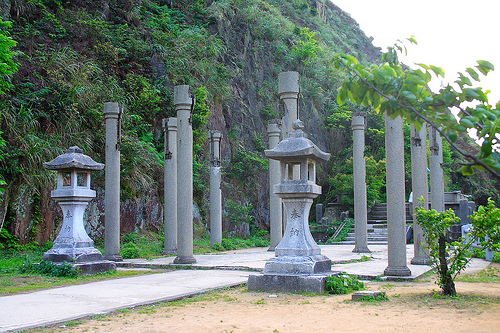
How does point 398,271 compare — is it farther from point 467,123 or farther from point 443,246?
point 467,123

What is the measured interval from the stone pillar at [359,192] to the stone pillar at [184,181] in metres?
7.14

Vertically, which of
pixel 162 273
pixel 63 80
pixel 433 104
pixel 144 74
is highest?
pixel 144 74

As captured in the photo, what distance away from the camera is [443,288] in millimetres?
7781

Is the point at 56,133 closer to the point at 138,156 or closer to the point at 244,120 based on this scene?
the point at 138,156

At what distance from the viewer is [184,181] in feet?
43.2

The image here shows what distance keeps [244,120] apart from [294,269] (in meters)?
24.2

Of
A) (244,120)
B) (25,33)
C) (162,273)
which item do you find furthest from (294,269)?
(244,120)

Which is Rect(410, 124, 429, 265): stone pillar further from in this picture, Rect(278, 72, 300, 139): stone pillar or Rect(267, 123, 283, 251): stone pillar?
Rect(267, 123, 283, 251): stone pillar

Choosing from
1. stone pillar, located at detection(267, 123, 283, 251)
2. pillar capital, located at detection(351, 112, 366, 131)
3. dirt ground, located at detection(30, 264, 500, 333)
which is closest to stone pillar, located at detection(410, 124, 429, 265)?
dirt ground, located at detection(30, 264, 500, 333)

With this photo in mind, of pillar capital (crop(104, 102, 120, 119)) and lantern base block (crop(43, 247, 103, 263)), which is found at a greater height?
pillar capital (crop(104, 102, 120, 119))

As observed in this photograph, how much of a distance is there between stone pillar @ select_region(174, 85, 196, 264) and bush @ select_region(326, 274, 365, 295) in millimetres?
5588

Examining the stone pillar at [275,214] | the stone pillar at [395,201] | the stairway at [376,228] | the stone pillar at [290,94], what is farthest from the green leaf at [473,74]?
the stairway at [376,228]

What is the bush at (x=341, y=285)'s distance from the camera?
317 inches

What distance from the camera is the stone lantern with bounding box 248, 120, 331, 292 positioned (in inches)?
326
